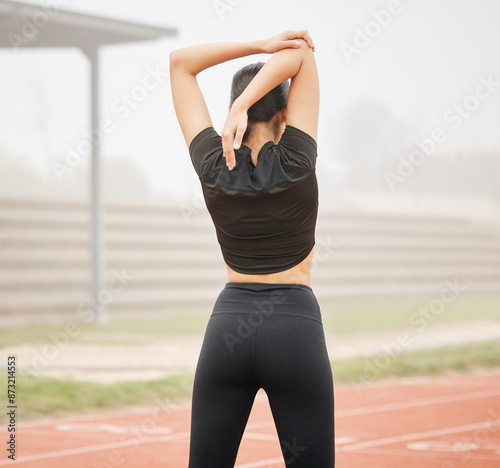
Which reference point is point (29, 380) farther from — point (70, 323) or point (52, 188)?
point (52, 188)

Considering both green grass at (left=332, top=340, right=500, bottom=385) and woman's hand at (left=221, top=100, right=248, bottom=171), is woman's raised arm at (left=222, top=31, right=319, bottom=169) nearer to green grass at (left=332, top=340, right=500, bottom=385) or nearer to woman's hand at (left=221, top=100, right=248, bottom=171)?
woman's hand at (left=221, top=100, right=248, bottom=171)

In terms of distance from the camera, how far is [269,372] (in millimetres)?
1799

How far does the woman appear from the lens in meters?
1.78

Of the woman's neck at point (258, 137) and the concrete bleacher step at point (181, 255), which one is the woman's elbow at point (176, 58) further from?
the concrete bleacher step at point (181, 255)

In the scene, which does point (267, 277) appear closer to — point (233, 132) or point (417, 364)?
point (233, 132)

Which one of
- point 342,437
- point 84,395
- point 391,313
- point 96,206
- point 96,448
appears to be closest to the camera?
point 96,448

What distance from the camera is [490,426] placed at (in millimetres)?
6473

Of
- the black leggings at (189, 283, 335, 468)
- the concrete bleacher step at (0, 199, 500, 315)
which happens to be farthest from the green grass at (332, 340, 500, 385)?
the concrete bleacher step at (0, 199, 500, 315)

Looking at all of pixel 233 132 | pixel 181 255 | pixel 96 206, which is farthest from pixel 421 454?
pixel 181 255

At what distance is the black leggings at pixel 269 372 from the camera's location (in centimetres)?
179

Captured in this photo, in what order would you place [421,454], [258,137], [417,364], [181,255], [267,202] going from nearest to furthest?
1. [267,202]
2. [258,137]
3. [421,454]
4. [417,364]
5. [181,255]

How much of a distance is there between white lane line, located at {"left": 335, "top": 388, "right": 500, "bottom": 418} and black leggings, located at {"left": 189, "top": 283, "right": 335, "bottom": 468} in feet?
18.1

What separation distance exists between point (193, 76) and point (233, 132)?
26 centimetres

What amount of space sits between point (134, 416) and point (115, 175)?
3493 cm
